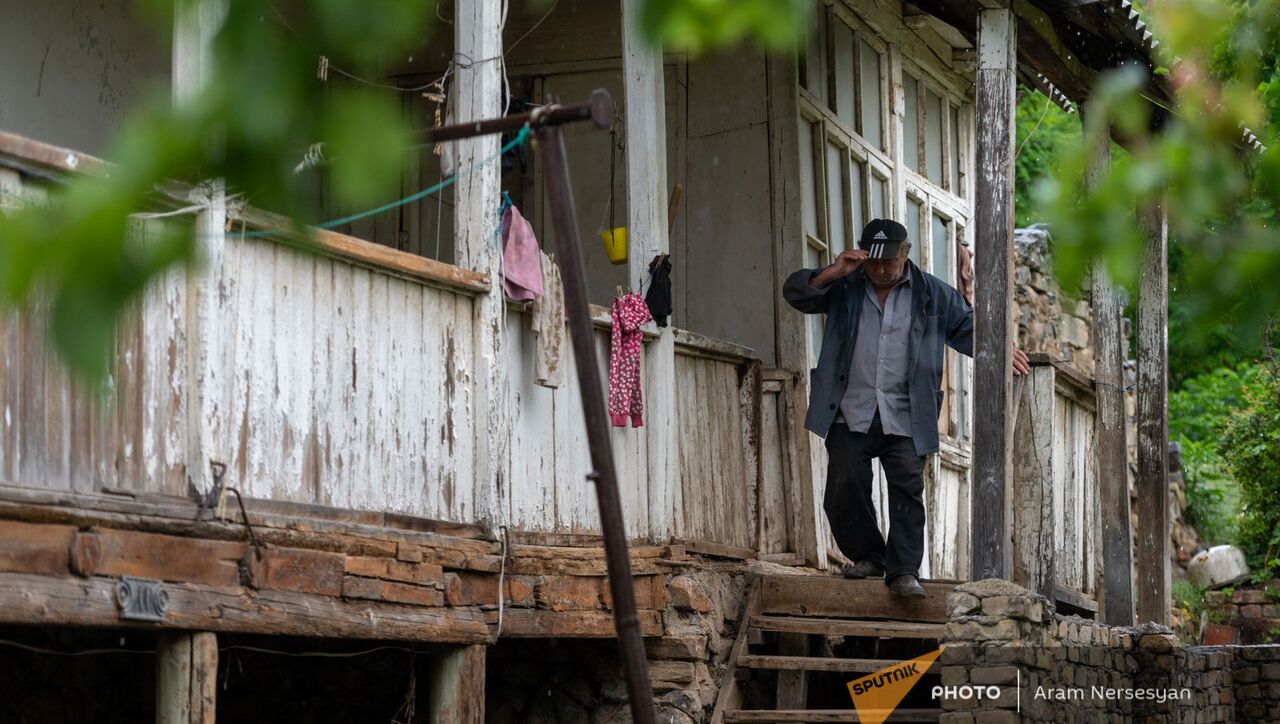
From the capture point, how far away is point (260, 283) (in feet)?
21.1

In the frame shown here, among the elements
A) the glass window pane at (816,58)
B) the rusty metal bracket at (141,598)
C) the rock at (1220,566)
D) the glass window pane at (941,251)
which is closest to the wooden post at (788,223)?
the glass window pane at (816,58)

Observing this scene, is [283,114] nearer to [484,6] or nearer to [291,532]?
[291,532]

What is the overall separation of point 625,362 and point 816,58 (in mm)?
3085

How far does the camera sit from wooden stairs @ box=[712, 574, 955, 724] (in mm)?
8430

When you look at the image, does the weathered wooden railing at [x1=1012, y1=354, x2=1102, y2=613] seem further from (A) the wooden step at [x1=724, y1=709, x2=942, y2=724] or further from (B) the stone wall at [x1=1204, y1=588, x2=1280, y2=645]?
(B) the stone wall at [x1=1204, y1=588, x2=1280, y2=645]

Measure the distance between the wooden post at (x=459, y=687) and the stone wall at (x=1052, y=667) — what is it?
2.08 m

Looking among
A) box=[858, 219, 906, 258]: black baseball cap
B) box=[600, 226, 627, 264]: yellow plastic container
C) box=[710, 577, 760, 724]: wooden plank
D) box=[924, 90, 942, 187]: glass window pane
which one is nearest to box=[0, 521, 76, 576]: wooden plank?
box=[710, 577, 760, 724]: wooden plank

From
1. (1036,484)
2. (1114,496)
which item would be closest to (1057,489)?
(1114,496)

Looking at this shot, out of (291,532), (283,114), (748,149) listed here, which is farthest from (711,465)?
(283,114)

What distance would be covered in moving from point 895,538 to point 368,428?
2839 mm

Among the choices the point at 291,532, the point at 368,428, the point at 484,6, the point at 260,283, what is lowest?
the point at 291,532

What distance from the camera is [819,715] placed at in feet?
27.1

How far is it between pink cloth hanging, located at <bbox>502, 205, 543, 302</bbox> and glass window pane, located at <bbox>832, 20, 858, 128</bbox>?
11.5ft

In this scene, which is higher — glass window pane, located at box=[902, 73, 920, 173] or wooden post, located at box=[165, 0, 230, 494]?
glass window pane, located at box=[902, 73, 920, 173]
